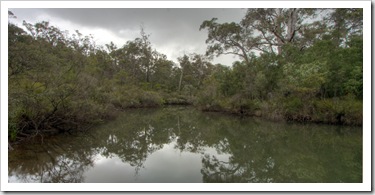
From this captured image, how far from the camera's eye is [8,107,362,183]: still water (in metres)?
4.18

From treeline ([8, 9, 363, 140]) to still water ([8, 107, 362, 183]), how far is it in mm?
1058

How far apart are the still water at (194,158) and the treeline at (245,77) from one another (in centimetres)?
106

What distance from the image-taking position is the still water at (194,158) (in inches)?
165

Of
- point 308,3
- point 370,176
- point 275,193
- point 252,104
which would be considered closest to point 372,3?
point 308,3

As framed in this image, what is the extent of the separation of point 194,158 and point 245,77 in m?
9.50

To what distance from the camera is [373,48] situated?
10.9 feet

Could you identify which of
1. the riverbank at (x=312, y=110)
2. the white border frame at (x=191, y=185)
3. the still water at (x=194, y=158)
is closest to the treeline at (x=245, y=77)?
the riverbank at (x=312, y=110)

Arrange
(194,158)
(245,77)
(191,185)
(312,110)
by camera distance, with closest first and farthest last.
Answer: (191,185)
(194,158)
(312,110)
(245,77)

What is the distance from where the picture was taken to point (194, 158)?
566 cm

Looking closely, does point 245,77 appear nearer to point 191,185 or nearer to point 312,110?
point 312,110

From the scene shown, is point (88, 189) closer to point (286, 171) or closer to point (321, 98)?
point (286, 171)

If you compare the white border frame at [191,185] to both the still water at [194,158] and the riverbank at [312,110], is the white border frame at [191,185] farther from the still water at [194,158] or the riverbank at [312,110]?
the riverbank at [312,110]

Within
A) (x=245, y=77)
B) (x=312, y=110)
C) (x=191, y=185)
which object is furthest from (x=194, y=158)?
(x=245, y=77)

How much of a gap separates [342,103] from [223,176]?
760 centimetres
